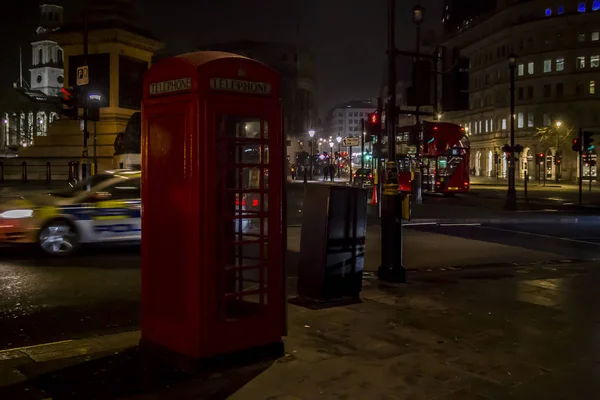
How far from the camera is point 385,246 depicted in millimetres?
9758

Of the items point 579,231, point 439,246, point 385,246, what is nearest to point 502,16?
point 579,231

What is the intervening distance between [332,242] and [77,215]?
6362 mm

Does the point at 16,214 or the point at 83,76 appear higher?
the point at 83,76

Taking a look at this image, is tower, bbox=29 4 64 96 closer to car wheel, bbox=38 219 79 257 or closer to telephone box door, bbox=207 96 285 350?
car wheel, bbox=38 219 79 257

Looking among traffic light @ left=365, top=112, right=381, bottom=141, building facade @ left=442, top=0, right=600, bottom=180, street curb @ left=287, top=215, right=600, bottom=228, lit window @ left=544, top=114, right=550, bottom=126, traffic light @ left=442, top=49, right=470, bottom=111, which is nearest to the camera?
traffic light @ left=442, top=49, right=470, bottom=111

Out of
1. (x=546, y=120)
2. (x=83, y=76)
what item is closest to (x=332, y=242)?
(x=83, y=76)

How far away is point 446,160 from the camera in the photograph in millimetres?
37000

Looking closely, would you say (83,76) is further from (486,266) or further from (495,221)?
(495,221)

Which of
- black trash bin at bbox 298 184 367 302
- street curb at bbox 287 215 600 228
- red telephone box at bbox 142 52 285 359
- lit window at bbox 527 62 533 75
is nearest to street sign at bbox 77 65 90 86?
street curb at bbox 287 215 600 228

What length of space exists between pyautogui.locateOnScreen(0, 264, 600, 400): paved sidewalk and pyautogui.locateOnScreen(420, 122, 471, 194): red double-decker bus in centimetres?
2768

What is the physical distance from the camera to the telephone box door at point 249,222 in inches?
214

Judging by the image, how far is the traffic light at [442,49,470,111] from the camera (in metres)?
10.5

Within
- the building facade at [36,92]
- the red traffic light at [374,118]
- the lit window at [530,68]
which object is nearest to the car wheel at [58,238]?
the red traffic light at [374,118]

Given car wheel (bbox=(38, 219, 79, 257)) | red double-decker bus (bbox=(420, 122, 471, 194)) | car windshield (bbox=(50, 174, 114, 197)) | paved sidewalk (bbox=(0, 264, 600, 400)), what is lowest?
paved sidewalk (bbox=(0, 264, 600, 400))
